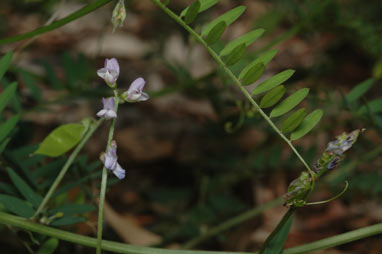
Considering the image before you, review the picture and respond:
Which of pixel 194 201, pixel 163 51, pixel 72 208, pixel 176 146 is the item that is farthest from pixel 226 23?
pixel 163 51

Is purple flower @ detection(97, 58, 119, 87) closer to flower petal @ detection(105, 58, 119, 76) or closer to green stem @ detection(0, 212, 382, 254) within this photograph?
flower petal @ detection(105, 58, 119, 76)

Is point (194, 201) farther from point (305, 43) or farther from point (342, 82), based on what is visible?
point (305, 43)

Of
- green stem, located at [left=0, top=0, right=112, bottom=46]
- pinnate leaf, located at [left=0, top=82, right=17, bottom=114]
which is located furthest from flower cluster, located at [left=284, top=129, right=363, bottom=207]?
pinnate leaf, located at [left=0, top=82, right=17, bottom=114]

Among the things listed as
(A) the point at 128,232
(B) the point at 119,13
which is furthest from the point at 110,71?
(A) the point at 128,232

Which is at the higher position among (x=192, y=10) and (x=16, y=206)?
(x=192, y=10)

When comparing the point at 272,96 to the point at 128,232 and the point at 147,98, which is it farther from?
the point at 128,232

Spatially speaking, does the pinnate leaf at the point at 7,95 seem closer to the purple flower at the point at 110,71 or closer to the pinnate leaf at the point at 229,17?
the purple flower at the point at 110,71

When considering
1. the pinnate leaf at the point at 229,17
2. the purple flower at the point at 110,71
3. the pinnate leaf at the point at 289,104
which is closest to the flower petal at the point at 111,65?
the purple flower at the point at 110,71
